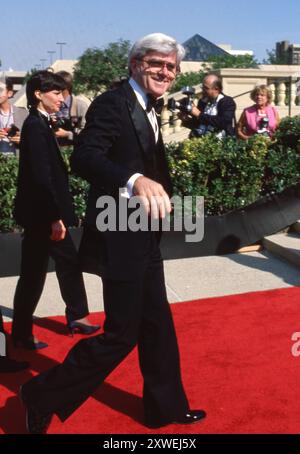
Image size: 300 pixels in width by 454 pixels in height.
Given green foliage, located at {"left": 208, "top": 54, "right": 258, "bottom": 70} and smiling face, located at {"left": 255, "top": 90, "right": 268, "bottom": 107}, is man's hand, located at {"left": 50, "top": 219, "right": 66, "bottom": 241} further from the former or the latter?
green foliage, located at {"left": 208, "top": 54, "right": 258, "bottom": 70}

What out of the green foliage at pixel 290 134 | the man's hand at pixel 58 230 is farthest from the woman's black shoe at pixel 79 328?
the green foliage at pixel 290 134

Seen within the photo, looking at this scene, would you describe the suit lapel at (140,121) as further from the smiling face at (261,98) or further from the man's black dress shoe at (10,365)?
the smiling face at (261,98)

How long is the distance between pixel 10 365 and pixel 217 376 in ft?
4.40

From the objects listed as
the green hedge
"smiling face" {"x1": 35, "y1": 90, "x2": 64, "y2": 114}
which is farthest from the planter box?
"smiling face" {"x1": 35, "y1": 90, "x2": 64, "y2": 114}

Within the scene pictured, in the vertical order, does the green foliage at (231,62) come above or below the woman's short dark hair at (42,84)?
above

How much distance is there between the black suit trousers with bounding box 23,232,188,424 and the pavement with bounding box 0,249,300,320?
218cm

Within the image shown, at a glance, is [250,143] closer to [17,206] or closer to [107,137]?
[17,206]

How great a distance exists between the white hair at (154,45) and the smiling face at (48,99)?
1383 millimetres

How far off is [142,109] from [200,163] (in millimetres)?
4360

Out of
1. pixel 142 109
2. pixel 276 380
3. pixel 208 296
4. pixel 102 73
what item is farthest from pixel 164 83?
pixel 102 73

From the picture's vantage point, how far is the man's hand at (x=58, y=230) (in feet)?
13.6

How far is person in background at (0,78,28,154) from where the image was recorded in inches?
284

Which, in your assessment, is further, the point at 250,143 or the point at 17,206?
the point at 250,143
